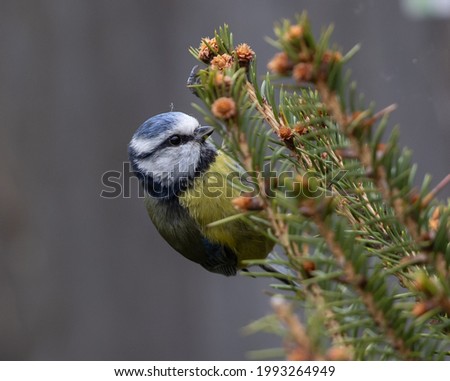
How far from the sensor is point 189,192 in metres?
1.26

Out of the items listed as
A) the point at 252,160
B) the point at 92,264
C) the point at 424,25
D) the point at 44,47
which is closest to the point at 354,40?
the point at 424,25

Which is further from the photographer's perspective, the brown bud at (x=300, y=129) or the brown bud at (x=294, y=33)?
the brown bud at (x=300, y=129)

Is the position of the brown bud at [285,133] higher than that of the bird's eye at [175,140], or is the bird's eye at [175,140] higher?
the bird's eye at [175,140]

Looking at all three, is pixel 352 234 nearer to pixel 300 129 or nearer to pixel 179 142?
pixel 300 129

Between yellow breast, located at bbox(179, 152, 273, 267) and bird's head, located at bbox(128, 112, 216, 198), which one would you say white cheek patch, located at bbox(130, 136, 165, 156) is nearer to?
bird's head, located at bbox(128, 112, 216, 198)

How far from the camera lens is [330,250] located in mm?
419

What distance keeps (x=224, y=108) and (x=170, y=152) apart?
884 mm

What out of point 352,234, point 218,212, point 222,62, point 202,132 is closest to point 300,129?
point 222,62

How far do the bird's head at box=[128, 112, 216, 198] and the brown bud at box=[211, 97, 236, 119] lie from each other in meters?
0.80

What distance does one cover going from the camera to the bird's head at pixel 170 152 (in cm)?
129

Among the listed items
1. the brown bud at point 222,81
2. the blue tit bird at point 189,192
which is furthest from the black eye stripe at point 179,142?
the brown bud at point 222,81

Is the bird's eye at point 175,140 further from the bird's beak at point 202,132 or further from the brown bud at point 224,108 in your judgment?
the brown bud at point 224,108

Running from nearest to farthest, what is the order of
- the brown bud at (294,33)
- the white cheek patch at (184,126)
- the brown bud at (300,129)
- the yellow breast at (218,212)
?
1. the brown bud at (294,33)
2. the brown bud at (300,129)
3. the yellow breast at (218,212)
4. the white cheek patch at (184,126)

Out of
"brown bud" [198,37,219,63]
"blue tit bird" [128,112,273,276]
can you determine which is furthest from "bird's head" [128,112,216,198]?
"brown bud" [198,37,219,63]
